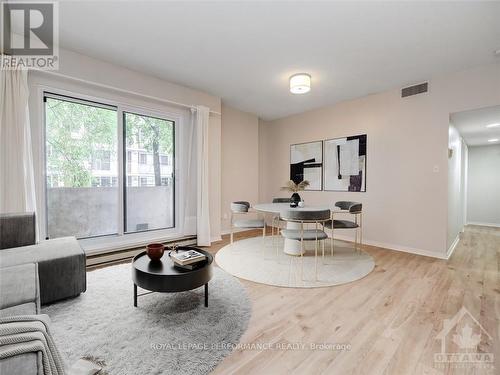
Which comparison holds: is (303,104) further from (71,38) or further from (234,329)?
(234,329)

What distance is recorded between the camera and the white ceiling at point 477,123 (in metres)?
3.42

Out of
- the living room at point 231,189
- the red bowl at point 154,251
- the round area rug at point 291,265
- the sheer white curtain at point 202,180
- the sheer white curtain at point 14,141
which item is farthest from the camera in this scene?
the sheer white curtain at point 202,180

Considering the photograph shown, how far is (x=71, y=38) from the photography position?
2.67 meters

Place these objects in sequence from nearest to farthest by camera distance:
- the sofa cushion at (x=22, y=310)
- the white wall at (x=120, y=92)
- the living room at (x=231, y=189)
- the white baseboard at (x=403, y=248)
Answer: the sofa cushion at (x=22, y=310), the living room at (x=231, y=189), the white wall at (x=120, y=92), the white baseboard at (x=403, y=248)

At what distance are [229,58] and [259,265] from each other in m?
2.77

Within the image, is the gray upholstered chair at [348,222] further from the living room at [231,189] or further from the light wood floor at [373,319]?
the light wood floor at [373,319]

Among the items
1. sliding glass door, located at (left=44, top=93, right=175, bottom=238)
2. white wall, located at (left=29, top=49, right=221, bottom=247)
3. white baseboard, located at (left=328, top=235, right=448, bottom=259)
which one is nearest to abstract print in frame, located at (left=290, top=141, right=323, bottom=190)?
white baseboard, located at (left=328, top=235, right=448, bottom=259)

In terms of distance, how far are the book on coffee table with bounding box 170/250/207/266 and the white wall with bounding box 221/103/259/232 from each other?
267cm

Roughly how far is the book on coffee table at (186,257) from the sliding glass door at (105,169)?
6.20 ft

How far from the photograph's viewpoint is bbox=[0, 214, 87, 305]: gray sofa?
6.54 feet

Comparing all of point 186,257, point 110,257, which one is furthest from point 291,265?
point 110,257
